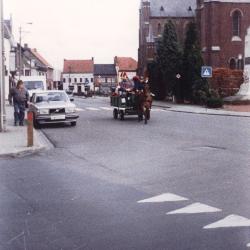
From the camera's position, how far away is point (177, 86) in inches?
1932

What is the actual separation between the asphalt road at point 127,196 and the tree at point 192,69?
28.5m

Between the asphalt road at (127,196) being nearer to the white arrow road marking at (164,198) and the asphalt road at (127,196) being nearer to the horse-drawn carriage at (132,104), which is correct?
the white arrow road marking at (164,198)

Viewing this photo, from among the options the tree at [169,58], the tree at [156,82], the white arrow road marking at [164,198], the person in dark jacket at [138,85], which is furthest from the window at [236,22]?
the white arrow road marking at [164,198]

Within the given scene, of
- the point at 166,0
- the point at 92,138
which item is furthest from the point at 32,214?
the point at 166,0

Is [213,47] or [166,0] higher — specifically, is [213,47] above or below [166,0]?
below

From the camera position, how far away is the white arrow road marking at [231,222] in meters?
7.18

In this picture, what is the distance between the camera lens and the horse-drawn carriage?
2636cm

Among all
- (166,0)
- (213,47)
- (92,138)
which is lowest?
(92,138)

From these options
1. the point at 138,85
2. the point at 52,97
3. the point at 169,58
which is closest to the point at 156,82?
the point at 169,58

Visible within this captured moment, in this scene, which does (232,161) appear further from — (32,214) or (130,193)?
(32,214)

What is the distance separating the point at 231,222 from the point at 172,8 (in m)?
85.6

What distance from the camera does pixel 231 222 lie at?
7328mm

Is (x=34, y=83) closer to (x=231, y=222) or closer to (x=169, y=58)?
(x=169, y=58)

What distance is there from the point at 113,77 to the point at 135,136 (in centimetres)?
15246
